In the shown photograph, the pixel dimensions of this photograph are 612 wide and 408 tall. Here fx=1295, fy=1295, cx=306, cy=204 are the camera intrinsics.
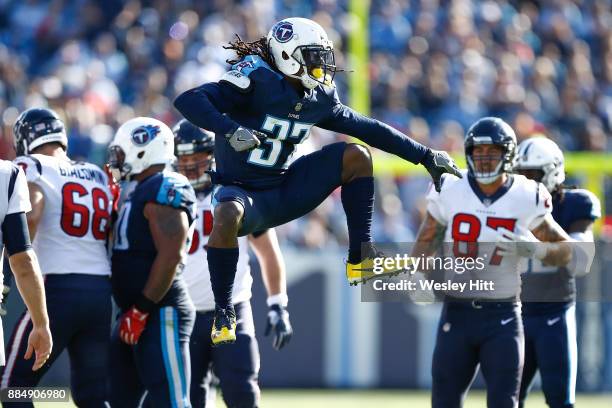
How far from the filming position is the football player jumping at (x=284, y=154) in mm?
6090

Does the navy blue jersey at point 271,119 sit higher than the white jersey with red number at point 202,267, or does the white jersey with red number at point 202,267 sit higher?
the navy blue jersey at point 271,119

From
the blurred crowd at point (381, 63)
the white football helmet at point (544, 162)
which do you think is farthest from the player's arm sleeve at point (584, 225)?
the blurred crowd at point (381, 63)

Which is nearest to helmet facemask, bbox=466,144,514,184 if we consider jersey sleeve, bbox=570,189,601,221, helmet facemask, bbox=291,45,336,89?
jersey sleeve, bbox=570,189,601,221

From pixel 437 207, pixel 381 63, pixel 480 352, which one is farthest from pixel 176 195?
pixel 381 63

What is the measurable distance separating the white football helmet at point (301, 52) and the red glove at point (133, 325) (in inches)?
56.4

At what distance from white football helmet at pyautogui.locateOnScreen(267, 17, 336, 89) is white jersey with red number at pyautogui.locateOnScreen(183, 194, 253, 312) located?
1.42 meters

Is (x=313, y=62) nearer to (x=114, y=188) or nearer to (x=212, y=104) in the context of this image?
(x=212, y=104)

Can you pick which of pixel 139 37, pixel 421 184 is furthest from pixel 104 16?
pixel 421 184

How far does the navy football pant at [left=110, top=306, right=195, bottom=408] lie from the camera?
650 cm

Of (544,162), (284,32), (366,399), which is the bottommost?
(366,399)

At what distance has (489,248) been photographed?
6.90 meters

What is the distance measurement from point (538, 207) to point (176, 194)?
193 centimetres

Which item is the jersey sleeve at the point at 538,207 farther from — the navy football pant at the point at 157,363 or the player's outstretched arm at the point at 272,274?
the navy football pant at the point at 157,363

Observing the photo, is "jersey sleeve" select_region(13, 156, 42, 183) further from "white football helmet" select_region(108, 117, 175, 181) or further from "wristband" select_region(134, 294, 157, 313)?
"wristband" select_region(134, 294, 157, 313)
